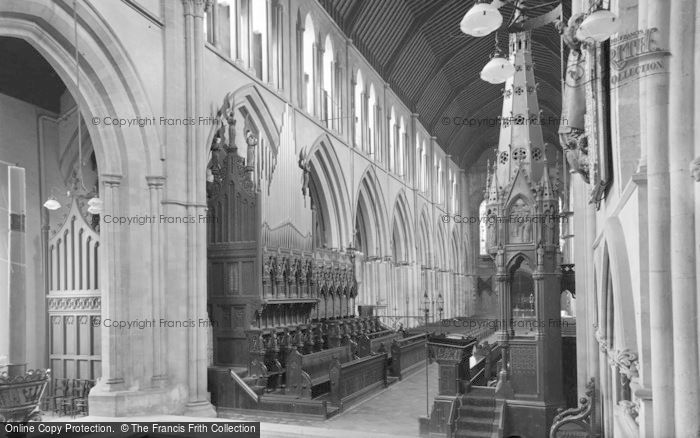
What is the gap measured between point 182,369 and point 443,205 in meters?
27.4

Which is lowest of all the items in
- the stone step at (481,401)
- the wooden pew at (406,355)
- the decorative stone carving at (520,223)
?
the wooden pew at (406,355)

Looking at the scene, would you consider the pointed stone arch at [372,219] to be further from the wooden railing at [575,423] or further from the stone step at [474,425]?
the wooden railing at [575,423]

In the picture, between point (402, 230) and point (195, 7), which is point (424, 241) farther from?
point (195, 7)

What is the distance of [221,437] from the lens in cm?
495

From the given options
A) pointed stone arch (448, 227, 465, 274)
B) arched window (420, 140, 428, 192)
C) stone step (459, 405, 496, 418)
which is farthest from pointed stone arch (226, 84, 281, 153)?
pointed stone arch (448, 227, 465, 274)

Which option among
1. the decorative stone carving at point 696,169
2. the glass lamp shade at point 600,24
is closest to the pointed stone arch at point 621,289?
the decorative stone carving at point 696,169

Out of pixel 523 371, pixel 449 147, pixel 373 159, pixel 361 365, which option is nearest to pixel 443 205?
pixel 449 147

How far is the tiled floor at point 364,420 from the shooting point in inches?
315

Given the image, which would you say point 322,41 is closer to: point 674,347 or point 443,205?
point 674,347

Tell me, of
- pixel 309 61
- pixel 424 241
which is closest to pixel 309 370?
pixel 309 61

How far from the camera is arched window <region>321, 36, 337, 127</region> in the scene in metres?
18.4

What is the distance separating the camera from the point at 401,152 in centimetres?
2697

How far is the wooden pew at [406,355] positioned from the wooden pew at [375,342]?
0.28 m

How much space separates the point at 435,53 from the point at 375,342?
1443 cm
